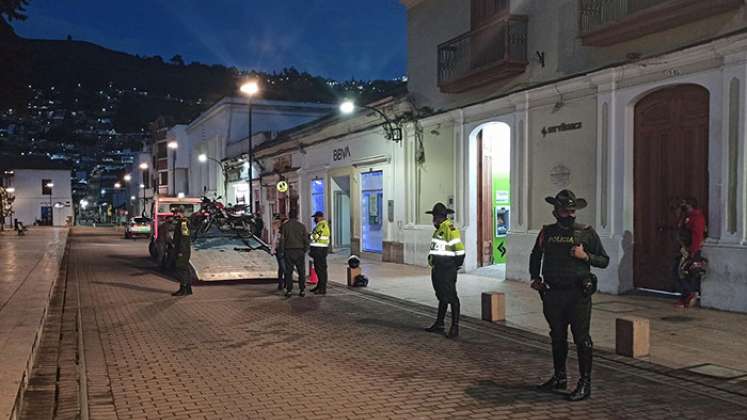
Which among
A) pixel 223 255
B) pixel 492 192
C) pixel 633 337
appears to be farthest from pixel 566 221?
pixel 223 255

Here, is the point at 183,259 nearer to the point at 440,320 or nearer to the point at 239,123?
the point at 440,320

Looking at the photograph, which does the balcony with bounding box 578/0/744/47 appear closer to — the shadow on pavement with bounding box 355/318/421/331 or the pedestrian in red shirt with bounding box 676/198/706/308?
the pedestrian in red shirt with bounding box 676/198/706/308

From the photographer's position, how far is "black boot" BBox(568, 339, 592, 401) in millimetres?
5781

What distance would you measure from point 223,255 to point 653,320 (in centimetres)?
1026

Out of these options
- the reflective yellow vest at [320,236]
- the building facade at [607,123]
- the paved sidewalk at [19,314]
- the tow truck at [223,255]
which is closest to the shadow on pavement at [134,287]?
the tow truck at [223,255]

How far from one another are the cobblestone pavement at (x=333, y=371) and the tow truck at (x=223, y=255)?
137 inches

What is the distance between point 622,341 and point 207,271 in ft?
33.1

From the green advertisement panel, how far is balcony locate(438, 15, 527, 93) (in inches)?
103

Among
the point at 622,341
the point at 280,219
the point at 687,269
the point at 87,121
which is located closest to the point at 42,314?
the point at 280,219

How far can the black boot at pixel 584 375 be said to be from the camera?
19.0ft

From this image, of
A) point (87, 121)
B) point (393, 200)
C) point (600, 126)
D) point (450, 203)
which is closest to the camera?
point (600, 126)

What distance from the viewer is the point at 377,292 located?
44.9 feet

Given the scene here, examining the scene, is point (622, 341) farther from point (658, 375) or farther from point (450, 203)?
point (450, 203)

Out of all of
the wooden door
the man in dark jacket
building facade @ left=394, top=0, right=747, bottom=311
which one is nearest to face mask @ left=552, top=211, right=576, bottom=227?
building facade @ left=394, top=0, right=747, bottom=311
